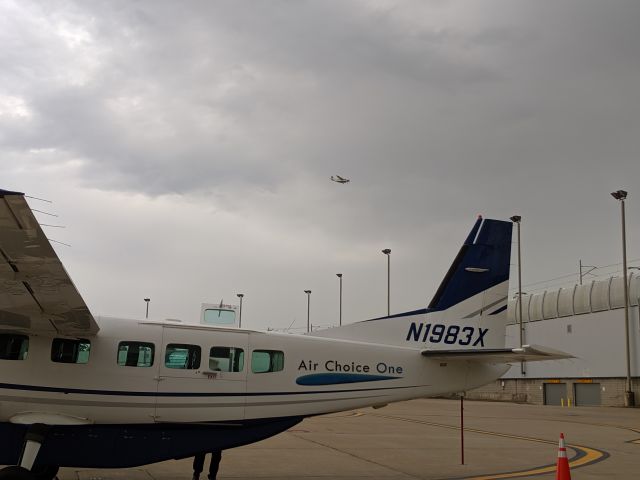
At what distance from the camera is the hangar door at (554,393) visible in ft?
177

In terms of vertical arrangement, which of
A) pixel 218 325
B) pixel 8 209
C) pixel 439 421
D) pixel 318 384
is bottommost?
pixel 439 421

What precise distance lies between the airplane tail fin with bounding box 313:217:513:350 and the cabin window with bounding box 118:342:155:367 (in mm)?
3514

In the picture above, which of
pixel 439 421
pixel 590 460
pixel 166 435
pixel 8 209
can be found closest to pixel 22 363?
pixel 166 435

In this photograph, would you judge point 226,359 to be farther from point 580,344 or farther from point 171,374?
point 580,344

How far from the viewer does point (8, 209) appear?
A: 23.9 ft

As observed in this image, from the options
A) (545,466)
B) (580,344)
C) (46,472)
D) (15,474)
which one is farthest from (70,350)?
(580,344)

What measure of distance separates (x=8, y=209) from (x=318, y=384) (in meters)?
6.51

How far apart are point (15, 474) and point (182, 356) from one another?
3.08 metres

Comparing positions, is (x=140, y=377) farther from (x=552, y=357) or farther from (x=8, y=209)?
(x=552, y=357)

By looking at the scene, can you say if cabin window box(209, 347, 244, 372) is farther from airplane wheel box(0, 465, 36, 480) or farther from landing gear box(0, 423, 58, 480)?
airplane wheel box(0, 465, 36, 480)

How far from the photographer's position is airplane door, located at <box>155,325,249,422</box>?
10.9m

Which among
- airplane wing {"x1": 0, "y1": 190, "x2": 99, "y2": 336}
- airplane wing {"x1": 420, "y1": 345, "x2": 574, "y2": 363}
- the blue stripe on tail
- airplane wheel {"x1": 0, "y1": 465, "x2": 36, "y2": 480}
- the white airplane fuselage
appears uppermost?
the blue stripe on tail

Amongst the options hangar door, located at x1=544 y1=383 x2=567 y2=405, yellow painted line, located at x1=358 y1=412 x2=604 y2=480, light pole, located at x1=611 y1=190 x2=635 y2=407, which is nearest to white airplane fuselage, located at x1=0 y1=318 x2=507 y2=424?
yellow painted line, located at x1=358 y1=412 x2=604 y2=480

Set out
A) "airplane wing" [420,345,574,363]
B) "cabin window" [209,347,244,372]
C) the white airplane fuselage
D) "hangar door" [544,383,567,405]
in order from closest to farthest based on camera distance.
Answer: the white airplane fuselage < "airplane wing" [420,345,574,363] < "cabin window" [209,347,244,372] < "hangar door" [544,383,567,405]
